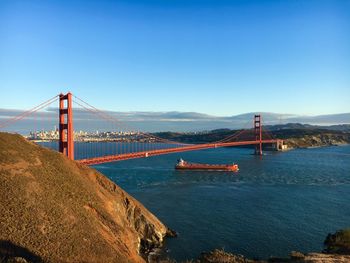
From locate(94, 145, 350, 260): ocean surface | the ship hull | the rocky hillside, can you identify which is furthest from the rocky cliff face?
the ship hull

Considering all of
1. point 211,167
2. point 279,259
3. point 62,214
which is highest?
point 62,214

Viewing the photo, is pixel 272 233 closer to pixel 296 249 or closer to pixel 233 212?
pixel 296 249

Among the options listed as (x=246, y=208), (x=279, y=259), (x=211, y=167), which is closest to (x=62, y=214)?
(x=279, y=259)

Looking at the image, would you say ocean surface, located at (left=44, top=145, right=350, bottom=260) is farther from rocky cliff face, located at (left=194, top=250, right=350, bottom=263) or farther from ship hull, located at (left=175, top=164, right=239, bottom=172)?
ship hull, located at (left=175, top=164, right=239, bottom=172)

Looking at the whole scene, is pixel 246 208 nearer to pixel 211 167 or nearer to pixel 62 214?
pixel 62 214

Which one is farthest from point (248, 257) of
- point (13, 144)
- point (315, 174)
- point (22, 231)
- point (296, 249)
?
point (315, 174)
